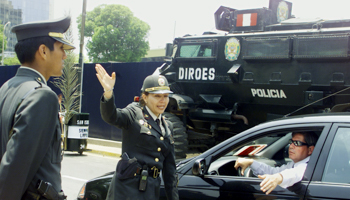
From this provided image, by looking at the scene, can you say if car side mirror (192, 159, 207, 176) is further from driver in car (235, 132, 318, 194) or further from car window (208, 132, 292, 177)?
car window (208, 132, 292, 177)

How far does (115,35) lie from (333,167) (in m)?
58.3

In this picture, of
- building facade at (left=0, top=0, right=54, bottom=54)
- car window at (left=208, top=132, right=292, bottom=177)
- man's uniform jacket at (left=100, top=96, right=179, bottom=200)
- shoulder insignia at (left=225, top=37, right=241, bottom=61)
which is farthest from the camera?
building facade at (left=0, top=0, right=54, bottom=54)

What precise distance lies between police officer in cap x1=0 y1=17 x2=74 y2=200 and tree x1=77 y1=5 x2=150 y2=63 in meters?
57.1

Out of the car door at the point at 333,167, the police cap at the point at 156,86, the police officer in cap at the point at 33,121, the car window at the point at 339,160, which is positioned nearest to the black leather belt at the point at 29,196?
the police officer in cap at the point at 33,121

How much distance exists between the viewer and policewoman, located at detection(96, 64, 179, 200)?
274 cm

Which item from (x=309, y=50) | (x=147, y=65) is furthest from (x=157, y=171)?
(x=147, y=65)

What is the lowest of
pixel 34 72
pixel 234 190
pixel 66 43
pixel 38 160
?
pixel 234 190

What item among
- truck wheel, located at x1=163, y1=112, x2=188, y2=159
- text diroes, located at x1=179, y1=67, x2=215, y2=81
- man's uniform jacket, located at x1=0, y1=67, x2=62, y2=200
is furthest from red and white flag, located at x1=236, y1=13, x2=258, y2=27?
man's uniform jacket, located at x1=0, y1=67, x2=62, y2=200

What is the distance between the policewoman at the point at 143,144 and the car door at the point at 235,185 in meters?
0.20

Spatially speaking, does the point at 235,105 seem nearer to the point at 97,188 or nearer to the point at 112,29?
the point at 97,188

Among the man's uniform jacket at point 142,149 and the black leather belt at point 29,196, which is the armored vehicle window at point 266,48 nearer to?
the man's uniform jacket at point 142,149

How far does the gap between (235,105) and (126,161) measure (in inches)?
242

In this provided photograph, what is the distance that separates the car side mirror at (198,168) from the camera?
9.70ft

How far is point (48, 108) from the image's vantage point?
1860mm
